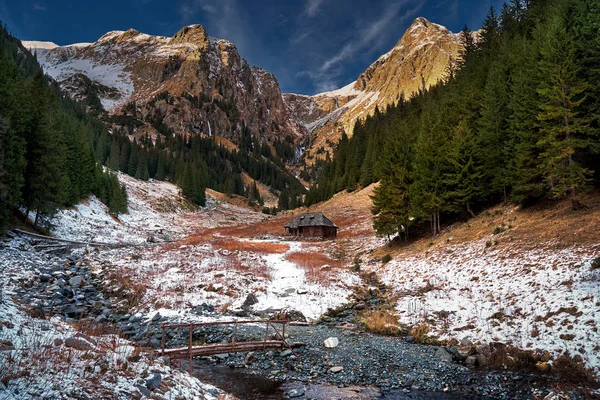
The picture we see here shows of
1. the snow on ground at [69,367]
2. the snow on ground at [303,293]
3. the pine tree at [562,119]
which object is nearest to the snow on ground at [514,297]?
the snow on ground at [303,293]

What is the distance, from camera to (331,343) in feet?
49.5

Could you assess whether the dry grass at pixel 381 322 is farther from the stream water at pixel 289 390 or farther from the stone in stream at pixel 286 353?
the stream water at pixel 289 390

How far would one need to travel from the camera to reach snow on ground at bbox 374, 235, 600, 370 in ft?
40.2

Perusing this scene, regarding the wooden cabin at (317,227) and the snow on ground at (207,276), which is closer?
the snow on ground at (207,276)

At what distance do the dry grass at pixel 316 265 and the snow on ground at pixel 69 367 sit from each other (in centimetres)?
1781

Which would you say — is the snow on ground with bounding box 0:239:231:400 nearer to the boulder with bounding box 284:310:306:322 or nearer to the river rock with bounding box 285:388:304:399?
the river rock with bounding box 285:388:304:399

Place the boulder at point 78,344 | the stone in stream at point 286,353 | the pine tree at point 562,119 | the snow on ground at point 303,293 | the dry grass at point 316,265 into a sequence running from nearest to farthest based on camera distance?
the boulder at point 78,344 < the stone in stream at point 286,353 < the snow on ground at point 303,293 < the pine tree at point 562,119 < the dry grass at point 316,265

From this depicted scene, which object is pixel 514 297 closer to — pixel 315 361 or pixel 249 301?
pixel 315 361

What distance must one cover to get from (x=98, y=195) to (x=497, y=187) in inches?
2618

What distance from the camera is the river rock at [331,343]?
49.1ft

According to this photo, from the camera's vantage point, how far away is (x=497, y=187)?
Result: 1204 inches

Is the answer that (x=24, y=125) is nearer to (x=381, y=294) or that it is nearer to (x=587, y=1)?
(x=381, y=294)

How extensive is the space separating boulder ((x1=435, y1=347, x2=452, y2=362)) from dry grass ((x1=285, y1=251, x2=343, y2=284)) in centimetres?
1224

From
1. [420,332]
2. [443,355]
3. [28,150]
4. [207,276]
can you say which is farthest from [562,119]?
[28,150]
